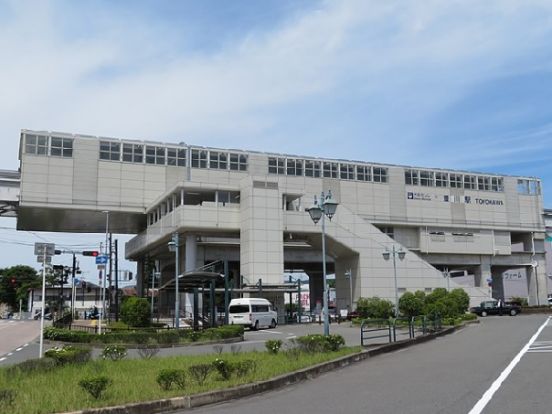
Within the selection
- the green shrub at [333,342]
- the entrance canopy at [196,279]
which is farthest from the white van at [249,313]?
the green shrub at [333,342]

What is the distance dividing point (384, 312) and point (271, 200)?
14.8m

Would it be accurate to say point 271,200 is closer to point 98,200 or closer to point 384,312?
point 384,312

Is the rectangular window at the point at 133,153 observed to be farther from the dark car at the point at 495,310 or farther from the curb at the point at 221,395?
the curb at the point at 221,395

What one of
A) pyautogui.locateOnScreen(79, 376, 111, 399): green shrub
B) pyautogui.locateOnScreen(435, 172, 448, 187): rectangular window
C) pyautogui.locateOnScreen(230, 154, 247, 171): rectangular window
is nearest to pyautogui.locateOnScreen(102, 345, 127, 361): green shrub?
pyautogui.locateOnScreen(79, 376, 111, 399): green shrub

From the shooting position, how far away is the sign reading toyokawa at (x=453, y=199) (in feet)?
236

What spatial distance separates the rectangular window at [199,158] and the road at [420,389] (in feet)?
155

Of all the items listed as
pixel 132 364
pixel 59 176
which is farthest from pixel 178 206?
pixel 132 364

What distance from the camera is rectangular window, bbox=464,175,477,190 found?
75500 millimetres

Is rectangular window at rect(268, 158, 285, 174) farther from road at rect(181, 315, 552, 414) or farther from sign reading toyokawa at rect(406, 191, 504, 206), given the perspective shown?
road at rect(181, 315, 552, 414)

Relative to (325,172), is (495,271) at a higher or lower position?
lower

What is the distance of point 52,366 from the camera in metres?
13.1

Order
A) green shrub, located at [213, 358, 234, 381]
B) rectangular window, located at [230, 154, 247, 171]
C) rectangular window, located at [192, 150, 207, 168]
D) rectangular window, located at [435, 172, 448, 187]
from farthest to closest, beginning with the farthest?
rectangular window, located at [435, 172, 448, 187], rectangular window, located at [230, 154, 247, 171], rectangular window, located at [192, 150, 207, 168], green shrub, located at [213, 358, 234, 381]

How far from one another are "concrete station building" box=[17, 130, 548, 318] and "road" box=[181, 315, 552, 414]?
3521cm

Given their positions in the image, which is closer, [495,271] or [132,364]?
A: [132,364]
